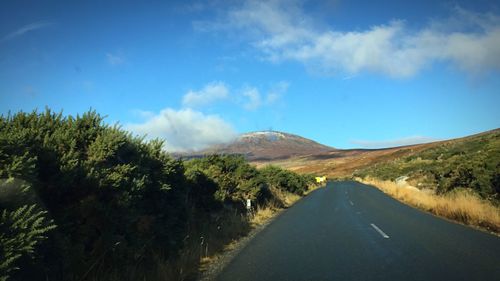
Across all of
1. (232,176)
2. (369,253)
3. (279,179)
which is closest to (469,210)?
(369,253)

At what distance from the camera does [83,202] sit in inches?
244

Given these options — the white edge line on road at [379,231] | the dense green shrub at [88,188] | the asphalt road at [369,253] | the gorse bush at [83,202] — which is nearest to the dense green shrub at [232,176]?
the asphalt road at [369,253]

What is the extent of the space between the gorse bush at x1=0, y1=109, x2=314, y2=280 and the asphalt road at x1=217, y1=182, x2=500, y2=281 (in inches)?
68.1

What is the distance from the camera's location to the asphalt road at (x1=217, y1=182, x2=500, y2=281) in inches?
307

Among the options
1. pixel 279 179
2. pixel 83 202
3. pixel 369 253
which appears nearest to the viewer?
pixel 83 202

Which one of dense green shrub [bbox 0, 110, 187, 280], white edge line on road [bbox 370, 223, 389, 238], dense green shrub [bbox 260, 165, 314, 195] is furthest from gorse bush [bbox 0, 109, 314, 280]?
dense green shrub [bbox 260, 165, 314, 195]

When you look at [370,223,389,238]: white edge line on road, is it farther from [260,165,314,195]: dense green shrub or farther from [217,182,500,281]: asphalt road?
[260,165,314,195]: dense green shrub

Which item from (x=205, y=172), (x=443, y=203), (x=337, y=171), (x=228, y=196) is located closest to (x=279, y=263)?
(x=205, y=172)

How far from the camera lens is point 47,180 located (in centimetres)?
612

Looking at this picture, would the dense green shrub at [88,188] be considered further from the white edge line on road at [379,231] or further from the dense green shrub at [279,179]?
the dense green shrub at [279,179]

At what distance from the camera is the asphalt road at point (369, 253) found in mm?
7789

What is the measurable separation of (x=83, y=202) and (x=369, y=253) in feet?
21.9

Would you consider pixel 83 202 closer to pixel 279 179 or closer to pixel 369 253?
pixel 369 253

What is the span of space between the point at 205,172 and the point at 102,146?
7.74 meters
